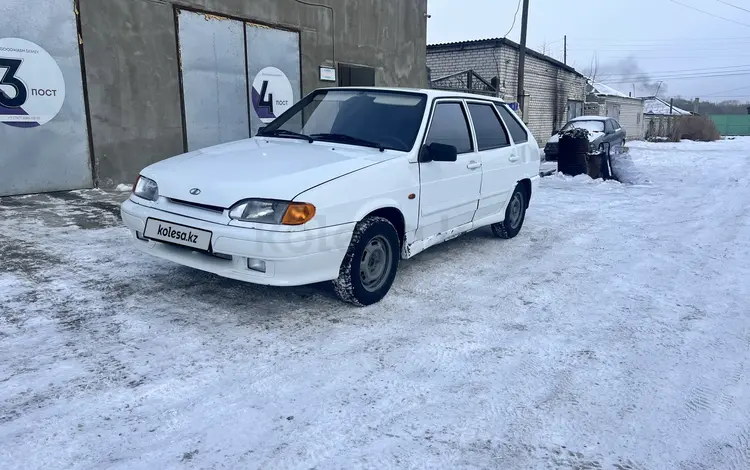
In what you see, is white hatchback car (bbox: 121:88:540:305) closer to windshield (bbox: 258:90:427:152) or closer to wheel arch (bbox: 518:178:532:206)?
windshield (bbox: 258:90:427:152)

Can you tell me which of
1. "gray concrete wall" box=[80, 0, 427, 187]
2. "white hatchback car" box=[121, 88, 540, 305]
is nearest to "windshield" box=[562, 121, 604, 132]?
"gray concrete wall" box=[80, 0, 427, 187]

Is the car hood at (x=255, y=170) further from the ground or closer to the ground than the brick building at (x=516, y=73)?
closer to the ground

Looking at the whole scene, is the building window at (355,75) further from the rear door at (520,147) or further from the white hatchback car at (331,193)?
the white hatchback car at (331,193)

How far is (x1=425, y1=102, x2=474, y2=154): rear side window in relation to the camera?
4732mm

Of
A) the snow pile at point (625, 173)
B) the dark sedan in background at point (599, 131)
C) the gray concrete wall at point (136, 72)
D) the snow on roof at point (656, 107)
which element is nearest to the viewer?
the gray concrete wall at point (136, 72)

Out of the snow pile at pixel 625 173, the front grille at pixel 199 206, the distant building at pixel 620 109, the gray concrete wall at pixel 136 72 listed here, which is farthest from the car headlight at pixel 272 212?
the distant building at pixel 620 109

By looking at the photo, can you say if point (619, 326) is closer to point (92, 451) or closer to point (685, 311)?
point (685, 311)

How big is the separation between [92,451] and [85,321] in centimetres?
148

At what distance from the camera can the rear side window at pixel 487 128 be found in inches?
216

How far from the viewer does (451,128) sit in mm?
5016

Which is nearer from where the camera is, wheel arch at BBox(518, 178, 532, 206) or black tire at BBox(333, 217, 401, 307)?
black tire at BBox(333, 217, 401, 307)

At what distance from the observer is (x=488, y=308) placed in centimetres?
418

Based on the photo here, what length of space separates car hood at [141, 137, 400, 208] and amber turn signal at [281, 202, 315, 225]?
7 cm

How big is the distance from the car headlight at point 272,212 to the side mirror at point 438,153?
4.43 ft
